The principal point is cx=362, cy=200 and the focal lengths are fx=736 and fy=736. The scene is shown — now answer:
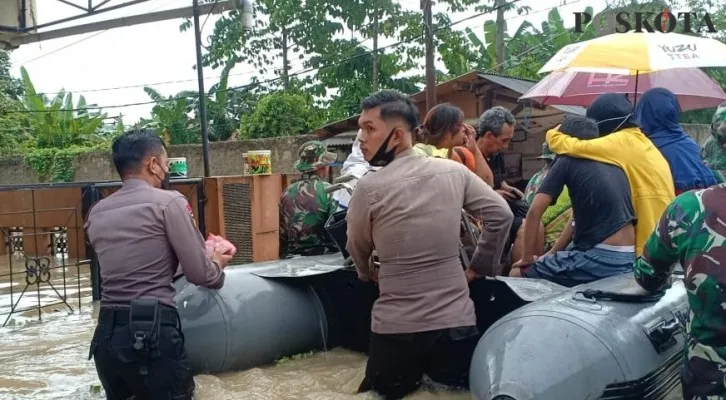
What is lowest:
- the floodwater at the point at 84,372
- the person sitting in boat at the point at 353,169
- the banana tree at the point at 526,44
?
the floodwater at the point at 84,372

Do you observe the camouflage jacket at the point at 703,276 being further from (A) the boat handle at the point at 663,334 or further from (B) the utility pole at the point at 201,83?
(B) the utility pole at the point at 201,83

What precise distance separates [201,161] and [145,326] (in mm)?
13932

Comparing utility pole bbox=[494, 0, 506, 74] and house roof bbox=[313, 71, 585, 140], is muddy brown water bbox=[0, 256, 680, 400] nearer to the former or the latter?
house roof bbox=[313, 71, 585, 140]

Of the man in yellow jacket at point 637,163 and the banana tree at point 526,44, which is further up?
the banana tree at point 526,44

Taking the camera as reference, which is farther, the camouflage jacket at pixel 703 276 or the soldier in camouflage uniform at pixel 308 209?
the soldier in camouflage uniform at pixel 308 209

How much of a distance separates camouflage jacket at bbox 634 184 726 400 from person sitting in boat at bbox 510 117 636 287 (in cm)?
128

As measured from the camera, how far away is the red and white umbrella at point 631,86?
660 centimetres

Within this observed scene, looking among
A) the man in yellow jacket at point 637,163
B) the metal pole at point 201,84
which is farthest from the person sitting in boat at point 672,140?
the metal pole at point 201,84

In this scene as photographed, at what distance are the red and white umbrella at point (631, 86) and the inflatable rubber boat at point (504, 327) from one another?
335 cm

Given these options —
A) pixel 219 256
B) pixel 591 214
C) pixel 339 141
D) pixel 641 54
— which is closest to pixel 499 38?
pixel 339 141

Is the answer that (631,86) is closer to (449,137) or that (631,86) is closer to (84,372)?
(449,137)

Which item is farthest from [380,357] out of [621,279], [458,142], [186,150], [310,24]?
[310,24]

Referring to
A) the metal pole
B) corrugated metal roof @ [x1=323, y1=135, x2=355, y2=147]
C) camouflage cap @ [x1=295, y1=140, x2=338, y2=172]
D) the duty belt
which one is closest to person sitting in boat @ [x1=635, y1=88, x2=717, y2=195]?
camouflage cap @ [x1=295, y1=140, x2=338, y2=172]

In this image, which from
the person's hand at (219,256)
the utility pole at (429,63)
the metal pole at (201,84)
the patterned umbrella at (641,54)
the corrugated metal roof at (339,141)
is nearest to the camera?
the person's hand at (219,256)
